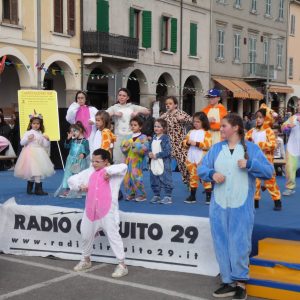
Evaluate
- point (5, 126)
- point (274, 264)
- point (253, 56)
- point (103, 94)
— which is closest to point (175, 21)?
point (103, 94)

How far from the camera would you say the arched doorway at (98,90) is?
27792mm

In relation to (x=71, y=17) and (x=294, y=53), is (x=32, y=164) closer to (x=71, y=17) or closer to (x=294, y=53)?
(x=71, y=17)

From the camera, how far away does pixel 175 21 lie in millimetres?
30984

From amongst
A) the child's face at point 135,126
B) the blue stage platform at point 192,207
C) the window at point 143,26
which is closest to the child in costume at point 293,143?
the blue stage platform at point 192,207

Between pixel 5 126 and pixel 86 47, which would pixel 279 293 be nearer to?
pixel 5 126

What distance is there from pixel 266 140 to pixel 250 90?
94.2 feet

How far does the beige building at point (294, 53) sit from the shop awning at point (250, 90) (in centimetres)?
611

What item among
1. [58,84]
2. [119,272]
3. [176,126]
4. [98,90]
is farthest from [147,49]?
[119,272]

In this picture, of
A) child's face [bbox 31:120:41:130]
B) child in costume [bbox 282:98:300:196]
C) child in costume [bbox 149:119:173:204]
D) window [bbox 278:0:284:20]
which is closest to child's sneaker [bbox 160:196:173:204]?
child in costume [bbox 149:119:173:204]

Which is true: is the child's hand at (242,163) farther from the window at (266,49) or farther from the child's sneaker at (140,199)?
the window at (266,49)

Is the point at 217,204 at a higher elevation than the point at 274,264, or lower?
higher

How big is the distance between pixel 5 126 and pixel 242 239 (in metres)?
11.9

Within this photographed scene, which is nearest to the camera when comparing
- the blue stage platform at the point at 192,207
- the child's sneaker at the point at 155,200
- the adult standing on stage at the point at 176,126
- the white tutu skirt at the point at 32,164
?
the blue stage platform at the point at 192,207

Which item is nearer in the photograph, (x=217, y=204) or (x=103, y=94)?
(x=217, y=204)
